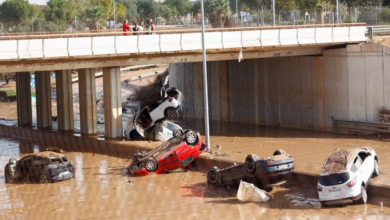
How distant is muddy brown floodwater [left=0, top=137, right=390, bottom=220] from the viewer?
13.7m

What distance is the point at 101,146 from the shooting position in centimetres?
2653

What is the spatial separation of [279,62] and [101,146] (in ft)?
42.0

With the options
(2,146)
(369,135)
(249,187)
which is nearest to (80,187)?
(249,187)

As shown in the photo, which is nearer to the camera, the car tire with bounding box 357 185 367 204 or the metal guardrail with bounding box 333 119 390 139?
the car tire with bounding box 357 185 367 204

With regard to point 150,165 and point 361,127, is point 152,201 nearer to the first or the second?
point 150,165

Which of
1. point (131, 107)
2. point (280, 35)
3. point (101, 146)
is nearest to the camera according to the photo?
point (101, 146)

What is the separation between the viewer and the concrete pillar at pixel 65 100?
31.6 m

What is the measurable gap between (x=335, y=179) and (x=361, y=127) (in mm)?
15182

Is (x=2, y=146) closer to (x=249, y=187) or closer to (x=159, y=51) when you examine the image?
(x=159, y=51)

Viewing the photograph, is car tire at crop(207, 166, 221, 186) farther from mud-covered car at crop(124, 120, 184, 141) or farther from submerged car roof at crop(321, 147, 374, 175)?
mud-covered car at crop(124, 120, 184, 141)

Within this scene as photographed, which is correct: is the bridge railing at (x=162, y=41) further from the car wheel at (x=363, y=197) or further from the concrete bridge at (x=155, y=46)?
the car wheel at (x=363, y=197)

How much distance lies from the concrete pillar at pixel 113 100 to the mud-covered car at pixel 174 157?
25.7 feet

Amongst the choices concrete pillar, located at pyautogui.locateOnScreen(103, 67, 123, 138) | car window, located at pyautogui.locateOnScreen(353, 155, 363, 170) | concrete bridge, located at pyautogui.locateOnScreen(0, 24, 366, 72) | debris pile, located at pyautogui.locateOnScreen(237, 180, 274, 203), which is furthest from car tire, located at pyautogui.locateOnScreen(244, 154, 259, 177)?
concrete pillar, located at pyautogui.locateOnScreen(103, 67, 123, 138)

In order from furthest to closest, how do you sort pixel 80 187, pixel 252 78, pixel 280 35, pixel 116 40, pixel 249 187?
pixel 252 78 < pixel 280 35 < pixel 116 40 < pixel 80 187 < pixel 249 187
